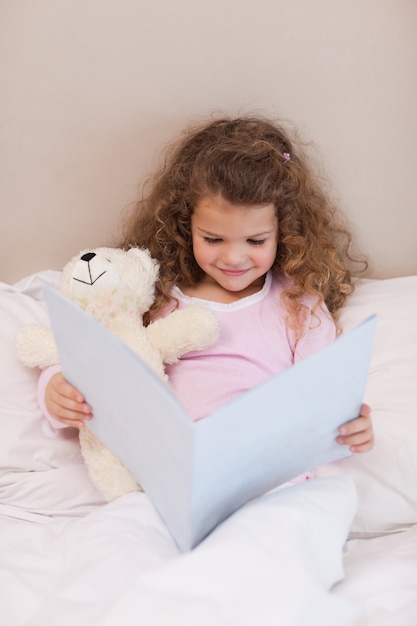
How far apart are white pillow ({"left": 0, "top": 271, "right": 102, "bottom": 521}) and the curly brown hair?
0.24 metres

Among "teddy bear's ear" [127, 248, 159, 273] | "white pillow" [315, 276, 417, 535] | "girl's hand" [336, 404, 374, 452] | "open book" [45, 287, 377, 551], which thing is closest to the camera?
"open book" [45, 287, 377, 551]

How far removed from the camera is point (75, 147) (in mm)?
1196

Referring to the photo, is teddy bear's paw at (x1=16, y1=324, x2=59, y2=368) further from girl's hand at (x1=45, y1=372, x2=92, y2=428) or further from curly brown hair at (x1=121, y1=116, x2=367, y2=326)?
curly brown hair at (x1=121, y1=116, x2=367, y2=326)

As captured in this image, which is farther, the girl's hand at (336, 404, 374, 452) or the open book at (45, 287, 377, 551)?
the girl's hand at (336, 404, 374, 452)

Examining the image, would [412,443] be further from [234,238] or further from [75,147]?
[75,147]

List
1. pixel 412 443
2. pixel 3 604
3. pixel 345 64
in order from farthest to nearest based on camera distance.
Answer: pixel 345 64, pixel 412 443, pixel 3 604

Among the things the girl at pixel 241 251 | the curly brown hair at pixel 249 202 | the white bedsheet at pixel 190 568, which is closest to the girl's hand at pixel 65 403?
the girl at pixel 241 251

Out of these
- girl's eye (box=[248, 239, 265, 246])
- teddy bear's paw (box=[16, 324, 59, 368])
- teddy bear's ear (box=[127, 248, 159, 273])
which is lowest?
teddy bear's paw (box=[16, 324, 59, 368])

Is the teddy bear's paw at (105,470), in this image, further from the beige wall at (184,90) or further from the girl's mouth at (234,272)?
the beige wall at (184,90)

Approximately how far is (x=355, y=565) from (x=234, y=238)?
1.56 feet

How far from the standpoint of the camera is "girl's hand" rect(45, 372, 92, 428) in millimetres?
905

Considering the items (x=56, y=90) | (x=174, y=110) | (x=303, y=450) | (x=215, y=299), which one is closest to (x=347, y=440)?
(x=303, y=450)

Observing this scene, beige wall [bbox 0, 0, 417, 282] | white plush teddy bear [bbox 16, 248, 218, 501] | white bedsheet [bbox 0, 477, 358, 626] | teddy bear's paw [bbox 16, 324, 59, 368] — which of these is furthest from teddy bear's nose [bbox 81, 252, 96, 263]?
white bedsheet [bbox 0, 477, 358, 626]

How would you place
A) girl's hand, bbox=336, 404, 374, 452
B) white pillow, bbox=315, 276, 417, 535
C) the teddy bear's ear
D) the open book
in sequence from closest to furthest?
the open book
girl's hand, bbox=336, 404, 374, 452
white pillow, bbox=315, 276, 417, 535
the teddy bear's ear
